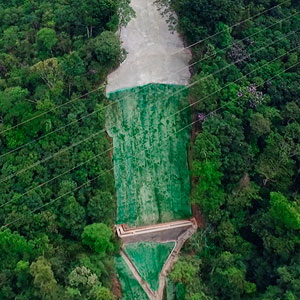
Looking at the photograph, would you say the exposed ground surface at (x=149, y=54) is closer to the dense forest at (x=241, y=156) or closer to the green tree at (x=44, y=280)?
the dense forest at (x=241, y=156)

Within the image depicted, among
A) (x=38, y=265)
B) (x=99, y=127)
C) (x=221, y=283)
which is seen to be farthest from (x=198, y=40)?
(x=38, y=265)

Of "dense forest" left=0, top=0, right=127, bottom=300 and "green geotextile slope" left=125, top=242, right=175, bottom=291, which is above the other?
"dense forest" left=0, top=0, right=127, bottom=300

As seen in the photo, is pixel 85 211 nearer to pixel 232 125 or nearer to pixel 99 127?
pixel 99 127

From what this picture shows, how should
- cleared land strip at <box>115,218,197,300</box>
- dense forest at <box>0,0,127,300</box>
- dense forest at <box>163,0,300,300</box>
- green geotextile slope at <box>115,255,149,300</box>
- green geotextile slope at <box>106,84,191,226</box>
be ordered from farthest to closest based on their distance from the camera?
1. green geotextile slope at <box>106,84,191,226</box>
2. cleared land strip at <box>115,218,197,300</box>
3. green geotextile slope at <box>115,255,149,300</box>
4. dense forest at <box>163,0,300,300</box>
5. dense forest at <box>0,0,127,300</box>

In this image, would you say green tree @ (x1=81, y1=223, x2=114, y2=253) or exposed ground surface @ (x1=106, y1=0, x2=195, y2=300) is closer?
green tree @ (x1=81, y1=223, x2=114, y2=253)

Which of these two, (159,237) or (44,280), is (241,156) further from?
(44,280)

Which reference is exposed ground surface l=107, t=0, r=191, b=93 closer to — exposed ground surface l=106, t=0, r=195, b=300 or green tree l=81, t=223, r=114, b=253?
exposed ground surface l=106, t=0, r=195, b=300

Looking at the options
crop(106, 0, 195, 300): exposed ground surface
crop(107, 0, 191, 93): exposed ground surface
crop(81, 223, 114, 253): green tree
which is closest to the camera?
crop(81, 223, 114, 253): green tree

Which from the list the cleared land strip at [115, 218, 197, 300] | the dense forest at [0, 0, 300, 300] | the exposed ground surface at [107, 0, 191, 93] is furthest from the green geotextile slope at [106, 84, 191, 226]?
the dense forest at [0, 0, 300, 300]
